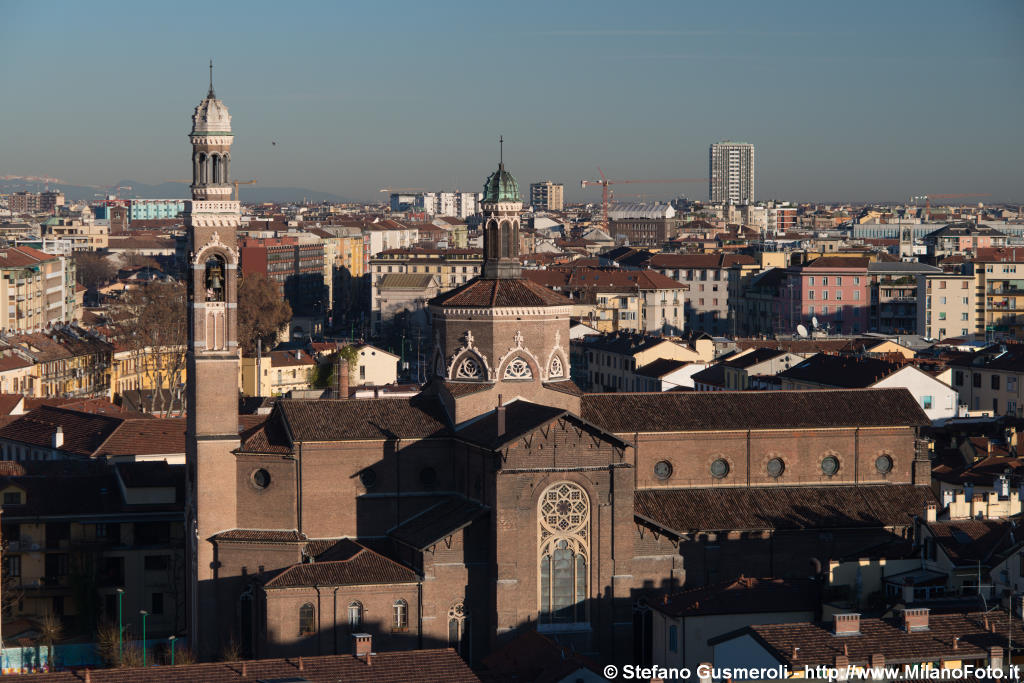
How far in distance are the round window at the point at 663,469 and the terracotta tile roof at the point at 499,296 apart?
16.0 ft

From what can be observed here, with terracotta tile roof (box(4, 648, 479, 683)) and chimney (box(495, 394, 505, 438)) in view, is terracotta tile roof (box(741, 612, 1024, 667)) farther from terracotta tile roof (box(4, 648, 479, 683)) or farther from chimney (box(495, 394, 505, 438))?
Answer: chimney (box(495, 394, 505, 438))

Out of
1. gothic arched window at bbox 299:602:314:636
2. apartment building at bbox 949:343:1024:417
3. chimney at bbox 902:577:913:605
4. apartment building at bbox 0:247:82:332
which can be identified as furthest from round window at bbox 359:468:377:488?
apartment building at bbox 0:247:82:332

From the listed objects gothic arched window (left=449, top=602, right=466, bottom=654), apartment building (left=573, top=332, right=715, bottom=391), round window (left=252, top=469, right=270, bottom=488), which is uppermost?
apartment building (left=573, top=332, right=715, bottom=391)

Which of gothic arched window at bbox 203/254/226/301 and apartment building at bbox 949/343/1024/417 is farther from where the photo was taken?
apartment building at bbox 949/343/1024/417

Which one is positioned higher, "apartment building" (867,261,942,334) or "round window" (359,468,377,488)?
"apartment building" (867,261,942,334)

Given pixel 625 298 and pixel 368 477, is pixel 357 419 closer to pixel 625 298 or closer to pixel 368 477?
pixel 368 477

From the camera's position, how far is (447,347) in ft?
177

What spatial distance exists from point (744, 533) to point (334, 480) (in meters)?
10.4

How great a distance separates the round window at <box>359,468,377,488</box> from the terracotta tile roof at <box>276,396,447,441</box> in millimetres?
926

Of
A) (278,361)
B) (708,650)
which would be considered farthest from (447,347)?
(278,361)

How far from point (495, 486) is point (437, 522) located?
8.45 feet

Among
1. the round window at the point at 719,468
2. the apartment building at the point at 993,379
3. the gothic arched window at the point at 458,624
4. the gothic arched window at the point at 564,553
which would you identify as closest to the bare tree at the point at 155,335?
the apartment building at the point at 993,379

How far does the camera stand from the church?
1927 inches

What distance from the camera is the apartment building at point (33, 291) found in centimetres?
13150
